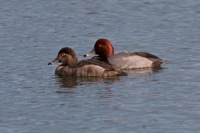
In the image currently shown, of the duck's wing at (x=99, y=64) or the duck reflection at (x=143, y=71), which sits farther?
the duck reflection at (x=143, y=71)

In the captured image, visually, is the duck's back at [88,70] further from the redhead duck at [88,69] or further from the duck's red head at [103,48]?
the duck's red head at [103,48]

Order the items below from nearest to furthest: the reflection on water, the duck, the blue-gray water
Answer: the blue-gray water < the reflection on water < the duck

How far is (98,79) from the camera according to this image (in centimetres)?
1969

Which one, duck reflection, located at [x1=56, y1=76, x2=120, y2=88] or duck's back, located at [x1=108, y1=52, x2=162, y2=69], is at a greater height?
duck's back, located at [x1=108, y1=52, x2=162, y2=69]

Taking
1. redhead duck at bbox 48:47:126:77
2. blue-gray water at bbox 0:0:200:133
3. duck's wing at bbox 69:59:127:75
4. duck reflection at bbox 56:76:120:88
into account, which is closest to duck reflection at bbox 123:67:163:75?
blue-gray water at bbox 0:0:200:133

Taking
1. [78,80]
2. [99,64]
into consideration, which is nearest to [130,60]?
[99,64]

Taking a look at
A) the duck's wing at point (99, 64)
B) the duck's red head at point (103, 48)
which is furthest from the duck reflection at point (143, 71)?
the duck's red head at point (103, 48)

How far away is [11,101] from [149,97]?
2.64 meters

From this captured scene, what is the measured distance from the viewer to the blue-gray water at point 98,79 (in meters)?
14.9

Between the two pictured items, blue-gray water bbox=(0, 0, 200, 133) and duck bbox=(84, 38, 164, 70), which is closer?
blue-gray water bbox=(0, 0, 200, 133)

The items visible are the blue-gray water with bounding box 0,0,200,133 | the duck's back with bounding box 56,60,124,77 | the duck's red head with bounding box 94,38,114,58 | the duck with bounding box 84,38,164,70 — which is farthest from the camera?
the duck's red head with bounding box 94,38,114,58

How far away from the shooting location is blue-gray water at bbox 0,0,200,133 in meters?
14.9

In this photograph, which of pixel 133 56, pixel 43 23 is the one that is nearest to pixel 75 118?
pixel 133 56

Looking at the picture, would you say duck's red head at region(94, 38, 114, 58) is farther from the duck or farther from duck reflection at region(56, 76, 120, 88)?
duck reflection at region(56, 76, 120, 88)
